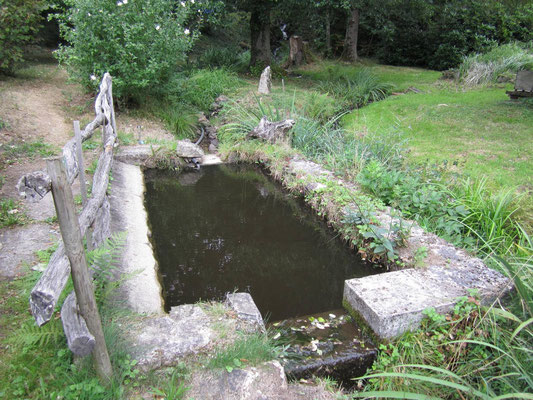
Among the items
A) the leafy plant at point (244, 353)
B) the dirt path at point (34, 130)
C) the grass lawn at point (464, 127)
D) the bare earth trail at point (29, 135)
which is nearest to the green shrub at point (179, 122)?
the dirt path at point (34, 130)

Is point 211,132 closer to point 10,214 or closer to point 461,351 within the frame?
point 10,214

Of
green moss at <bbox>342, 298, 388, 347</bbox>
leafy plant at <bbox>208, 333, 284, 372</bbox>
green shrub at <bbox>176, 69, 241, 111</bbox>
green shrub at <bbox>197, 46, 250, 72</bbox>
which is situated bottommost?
green moss at <bbox>342, 298, 388, 347</bbox>

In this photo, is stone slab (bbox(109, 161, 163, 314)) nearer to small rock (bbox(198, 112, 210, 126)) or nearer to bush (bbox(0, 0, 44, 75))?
small rock (bbox(198, 112, 210, 126))

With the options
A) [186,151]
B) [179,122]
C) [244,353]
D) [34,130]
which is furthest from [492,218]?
[34,130]

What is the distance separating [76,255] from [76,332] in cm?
37

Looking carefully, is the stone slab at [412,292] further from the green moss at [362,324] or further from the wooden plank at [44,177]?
the wooden plank at [44,177]

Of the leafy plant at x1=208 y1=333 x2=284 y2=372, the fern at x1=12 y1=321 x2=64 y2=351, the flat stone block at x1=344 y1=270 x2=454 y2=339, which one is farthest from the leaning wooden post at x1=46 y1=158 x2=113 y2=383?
the flat stone block at x1=344 y1=270 x2=454 y2=339

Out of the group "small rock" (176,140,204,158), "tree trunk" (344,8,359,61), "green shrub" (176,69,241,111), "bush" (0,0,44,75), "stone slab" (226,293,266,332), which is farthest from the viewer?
"tree trunk" (344,8,359,61)

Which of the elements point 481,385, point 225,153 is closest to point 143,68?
point 225,153

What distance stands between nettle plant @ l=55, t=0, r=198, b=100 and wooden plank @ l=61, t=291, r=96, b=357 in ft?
19.0

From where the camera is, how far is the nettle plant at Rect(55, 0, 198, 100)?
6.92m

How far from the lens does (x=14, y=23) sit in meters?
7.62

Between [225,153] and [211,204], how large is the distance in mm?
1955

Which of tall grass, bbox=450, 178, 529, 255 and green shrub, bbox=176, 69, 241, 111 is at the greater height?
green shrub, bbox=176, 69, 241, 111
